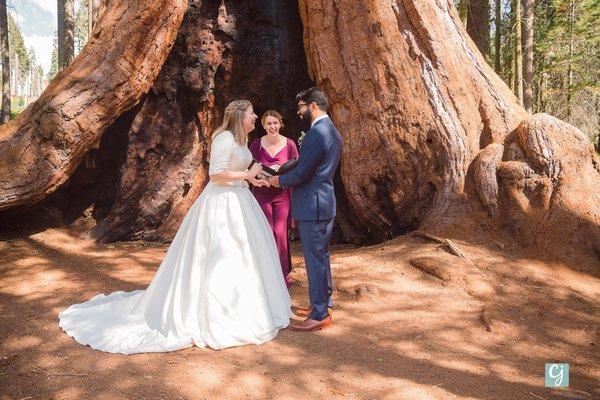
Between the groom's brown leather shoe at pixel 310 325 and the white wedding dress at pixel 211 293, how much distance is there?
13 centimetres

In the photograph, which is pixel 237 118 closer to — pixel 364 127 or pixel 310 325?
pixel 310 325

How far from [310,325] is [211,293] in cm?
87

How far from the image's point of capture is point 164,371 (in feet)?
10.5

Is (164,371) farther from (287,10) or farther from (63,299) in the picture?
(287,10)

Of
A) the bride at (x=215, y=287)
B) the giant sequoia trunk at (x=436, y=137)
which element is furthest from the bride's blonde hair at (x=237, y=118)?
the giant sequoia trunk at (x=436, y=137)

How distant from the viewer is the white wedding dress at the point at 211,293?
12.1 feet

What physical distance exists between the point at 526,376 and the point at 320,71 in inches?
179

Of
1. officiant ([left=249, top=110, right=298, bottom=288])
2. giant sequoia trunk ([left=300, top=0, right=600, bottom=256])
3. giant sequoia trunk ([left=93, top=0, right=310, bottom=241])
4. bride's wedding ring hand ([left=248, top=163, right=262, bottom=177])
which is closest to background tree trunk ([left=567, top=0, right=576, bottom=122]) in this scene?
giant sequoia trunk ([left=300, top=0, right=600, bottom=256])

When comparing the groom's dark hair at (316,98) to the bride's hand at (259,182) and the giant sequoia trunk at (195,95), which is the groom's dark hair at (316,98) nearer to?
the bride's hand at (259,182)

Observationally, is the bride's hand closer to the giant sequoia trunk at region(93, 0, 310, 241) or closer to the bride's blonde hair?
the bride's blonde hair

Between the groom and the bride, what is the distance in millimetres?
328

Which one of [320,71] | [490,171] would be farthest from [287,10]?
[490,171]

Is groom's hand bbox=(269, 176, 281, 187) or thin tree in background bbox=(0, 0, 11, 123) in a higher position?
thin tree in background bbox=(0, 0, 11, 123)

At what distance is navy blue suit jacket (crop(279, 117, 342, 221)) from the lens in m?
3.81
